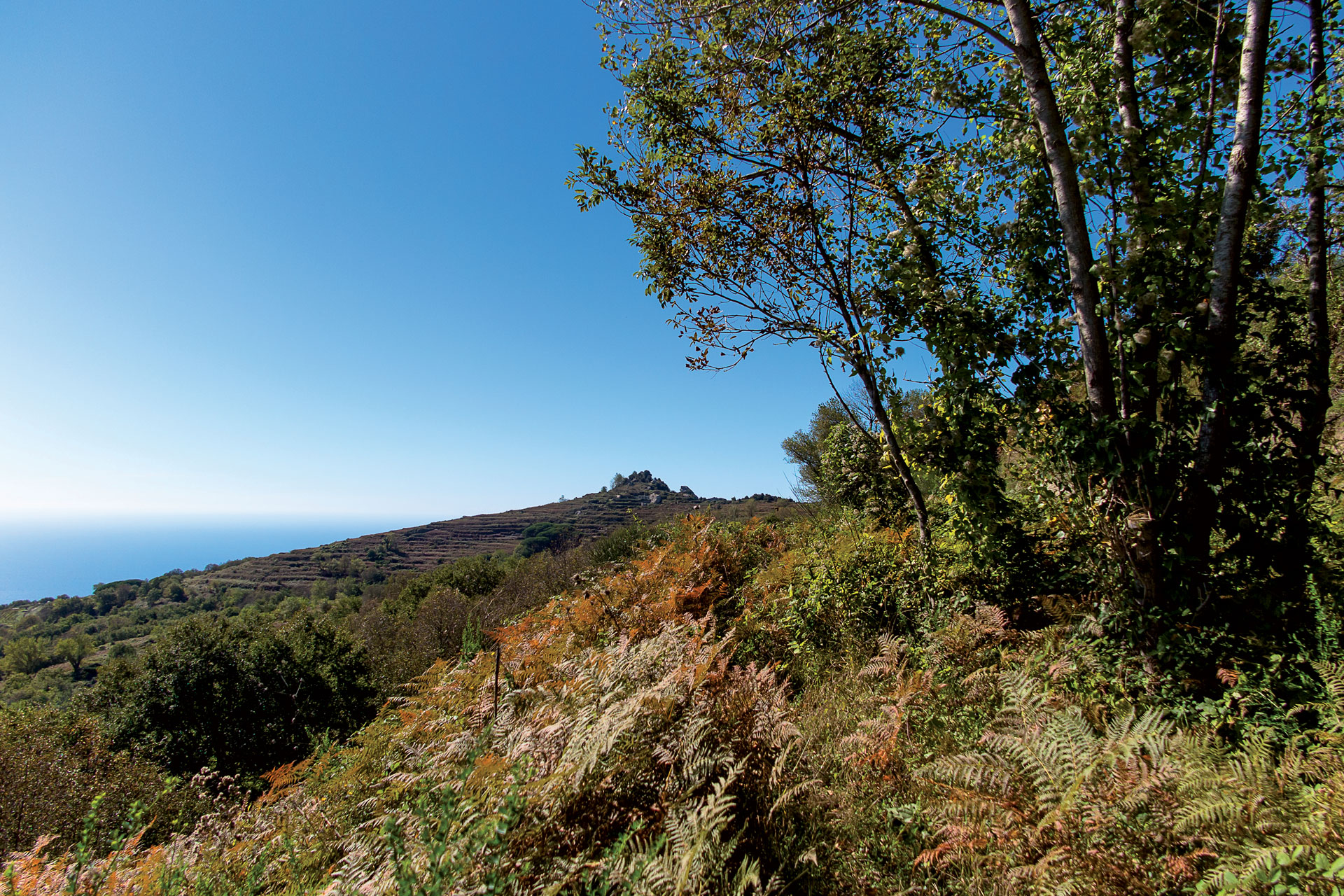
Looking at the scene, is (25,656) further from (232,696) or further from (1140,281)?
(1140,281)

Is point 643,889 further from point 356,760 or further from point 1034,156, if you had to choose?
point 1034,156

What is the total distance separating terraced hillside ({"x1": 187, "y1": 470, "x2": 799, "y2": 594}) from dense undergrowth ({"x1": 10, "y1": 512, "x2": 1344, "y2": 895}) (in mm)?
44656

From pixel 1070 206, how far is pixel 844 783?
9.95 ft

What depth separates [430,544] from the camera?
66375 millimetres

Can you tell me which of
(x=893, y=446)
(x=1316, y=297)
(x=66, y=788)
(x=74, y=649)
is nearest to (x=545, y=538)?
(x=74, y=649)

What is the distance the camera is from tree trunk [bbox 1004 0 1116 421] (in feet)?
8.06

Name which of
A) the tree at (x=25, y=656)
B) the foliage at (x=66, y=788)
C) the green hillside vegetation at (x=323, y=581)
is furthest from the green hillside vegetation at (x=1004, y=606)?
the tree at (x=25, y=656)

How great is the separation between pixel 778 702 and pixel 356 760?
3067mm

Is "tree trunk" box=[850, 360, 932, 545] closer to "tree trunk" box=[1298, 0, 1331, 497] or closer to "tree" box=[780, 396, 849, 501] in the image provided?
"tree trunk" box=[1298, 0, 1331, 497]

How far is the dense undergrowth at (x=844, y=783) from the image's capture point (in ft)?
5.32

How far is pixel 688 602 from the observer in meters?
6.42

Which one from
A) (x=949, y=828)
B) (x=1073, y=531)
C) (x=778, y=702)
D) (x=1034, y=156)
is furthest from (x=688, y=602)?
(x=1034, y=156)

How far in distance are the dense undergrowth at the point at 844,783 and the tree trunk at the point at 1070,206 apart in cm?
139

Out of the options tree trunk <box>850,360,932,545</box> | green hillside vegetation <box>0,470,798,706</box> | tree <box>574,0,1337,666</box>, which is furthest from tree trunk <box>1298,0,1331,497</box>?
green hillside vegetation <box>0,470,798,706</box>
